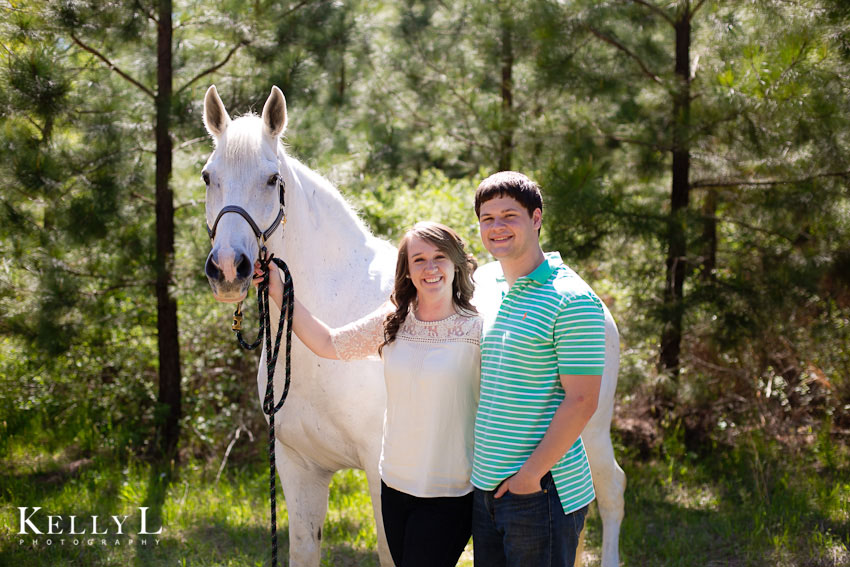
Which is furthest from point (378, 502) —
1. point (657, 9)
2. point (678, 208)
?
point (657, 9)

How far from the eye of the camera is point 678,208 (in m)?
5.12

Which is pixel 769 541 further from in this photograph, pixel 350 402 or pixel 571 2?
pixel 571 2

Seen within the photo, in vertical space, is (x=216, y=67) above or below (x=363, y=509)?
above

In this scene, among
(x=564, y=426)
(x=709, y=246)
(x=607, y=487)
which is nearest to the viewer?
(x=564, y=426)

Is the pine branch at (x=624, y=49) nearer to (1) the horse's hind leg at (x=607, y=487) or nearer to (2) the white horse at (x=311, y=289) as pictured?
(1) the horse's hind leg at (x=607, y=487)

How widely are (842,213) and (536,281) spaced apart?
11.9 ft

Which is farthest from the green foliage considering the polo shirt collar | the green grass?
the polo shirt collar

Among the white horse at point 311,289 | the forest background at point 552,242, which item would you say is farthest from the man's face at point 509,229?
the forest background at point 552,242

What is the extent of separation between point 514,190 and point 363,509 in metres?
3.05

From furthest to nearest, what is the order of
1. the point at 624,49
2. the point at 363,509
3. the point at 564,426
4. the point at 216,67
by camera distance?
1. the point at 624,49
2. the point at 216,67
3. the point at 363,509
4. the point at 564,426

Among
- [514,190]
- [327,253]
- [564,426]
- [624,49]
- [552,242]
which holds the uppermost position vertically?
[624,49]

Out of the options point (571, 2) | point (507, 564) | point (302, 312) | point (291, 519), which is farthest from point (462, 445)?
point (571, 2)

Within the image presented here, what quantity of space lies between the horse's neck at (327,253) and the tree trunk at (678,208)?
275 cm

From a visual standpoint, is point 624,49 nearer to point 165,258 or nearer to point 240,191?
point 165,258
